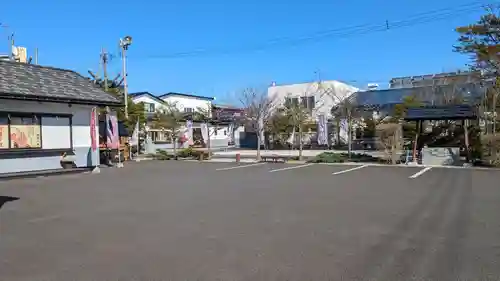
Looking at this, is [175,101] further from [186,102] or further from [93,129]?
[93,129]

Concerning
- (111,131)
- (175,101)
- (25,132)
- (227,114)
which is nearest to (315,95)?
(227,114)

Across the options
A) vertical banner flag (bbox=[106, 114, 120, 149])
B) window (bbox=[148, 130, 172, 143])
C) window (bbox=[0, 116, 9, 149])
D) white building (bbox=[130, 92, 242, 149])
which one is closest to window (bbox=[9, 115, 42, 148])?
window (bbox=[0, 116, 9, 149])

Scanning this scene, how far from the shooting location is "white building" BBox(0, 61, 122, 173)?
594 inches

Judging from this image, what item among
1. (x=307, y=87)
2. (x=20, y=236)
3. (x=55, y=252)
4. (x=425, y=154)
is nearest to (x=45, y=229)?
(x=20, y=236)

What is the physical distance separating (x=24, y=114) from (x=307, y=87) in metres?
29.8

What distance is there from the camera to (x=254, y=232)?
6.28 meters

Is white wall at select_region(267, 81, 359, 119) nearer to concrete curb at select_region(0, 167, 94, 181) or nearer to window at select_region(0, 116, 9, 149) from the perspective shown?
concrete curb at select_region(0, 167, 94, 181)

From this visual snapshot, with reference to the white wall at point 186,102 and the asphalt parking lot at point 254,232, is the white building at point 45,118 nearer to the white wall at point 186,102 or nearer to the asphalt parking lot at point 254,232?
the asphalt parking lot at point 254,232

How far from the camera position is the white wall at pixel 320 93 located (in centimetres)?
3950

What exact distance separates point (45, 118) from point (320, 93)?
93.5 feet

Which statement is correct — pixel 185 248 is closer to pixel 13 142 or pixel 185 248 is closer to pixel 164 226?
pixel 164 226

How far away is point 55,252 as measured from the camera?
539cm

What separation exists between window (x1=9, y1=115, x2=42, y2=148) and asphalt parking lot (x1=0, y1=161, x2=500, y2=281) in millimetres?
4419

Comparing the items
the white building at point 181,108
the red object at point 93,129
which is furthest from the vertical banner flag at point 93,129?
the white building at point 181,108
